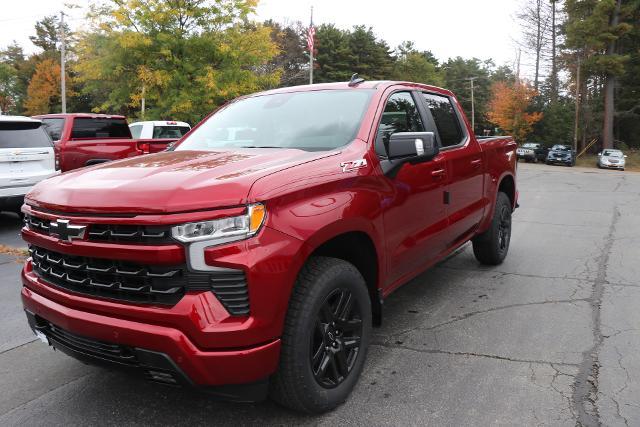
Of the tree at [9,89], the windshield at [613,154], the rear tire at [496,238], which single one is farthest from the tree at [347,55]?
the rear tire at [496,238]

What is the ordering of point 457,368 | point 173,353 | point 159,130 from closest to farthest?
point 173,353, point 457,368, point 159,130

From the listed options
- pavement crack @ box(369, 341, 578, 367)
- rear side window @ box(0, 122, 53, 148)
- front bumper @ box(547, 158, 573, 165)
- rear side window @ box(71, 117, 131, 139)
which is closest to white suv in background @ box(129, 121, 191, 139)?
rear side window @ box(71, 117, 131, 139)

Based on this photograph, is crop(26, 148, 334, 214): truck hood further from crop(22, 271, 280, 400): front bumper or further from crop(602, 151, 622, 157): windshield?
crop(602, 151, 622, 157): windshield

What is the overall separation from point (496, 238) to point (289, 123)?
10.1 feet

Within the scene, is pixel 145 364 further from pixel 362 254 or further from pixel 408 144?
pixel 408 144

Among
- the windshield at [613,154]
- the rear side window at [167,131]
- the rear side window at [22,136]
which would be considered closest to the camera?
the rear side window at [22,136]

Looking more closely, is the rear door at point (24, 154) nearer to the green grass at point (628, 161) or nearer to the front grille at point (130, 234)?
the front grille at point (130, 234)

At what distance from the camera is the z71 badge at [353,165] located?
2.93 m

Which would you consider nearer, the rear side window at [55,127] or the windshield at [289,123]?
the windshield at [289,123]

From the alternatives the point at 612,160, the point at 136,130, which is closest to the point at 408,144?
the point at 136,130

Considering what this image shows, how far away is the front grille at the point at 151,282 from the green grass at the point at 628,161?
4226 cm

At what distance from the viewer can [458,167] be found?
4.44 meters

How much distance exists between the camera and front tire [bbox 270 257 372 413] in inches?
97.6

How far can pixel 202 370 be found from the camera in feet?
7.27
